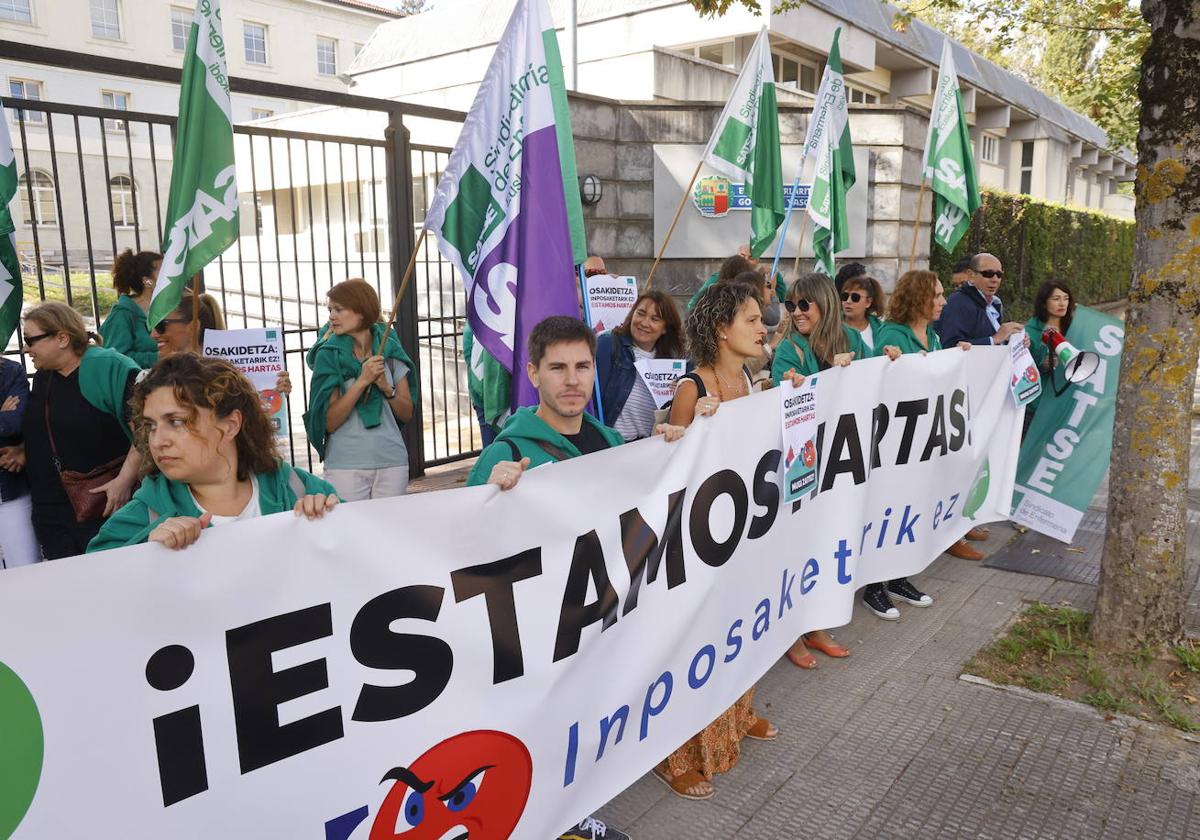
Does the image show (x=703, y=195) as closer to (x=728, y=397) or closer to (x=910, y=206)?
(x=910, y=206)

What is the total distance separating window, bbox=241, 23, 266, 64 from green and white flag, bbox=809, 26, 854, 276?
39312 millimetres

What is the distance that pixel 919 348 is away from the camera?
16.4 ft

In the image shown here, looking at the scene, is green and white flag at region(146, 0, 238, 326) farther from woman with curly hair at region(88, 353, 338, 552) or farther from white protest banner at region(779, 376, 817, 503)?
white protest banner at region(779, 376, 817, 503)

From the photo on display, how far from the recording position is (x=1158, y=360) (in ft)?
12.9

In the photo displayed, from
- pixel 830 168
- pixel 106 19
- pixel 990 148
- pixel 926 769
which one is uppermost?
pixel 106 19

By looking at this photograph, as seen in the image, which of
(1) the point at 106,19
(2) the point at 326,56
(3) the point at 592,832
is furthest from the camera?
(2) the point at 326,56

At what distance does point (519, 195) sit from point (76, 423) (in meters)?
2.11

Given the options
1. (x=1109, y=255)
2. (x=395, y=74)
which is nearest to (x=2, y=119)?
(x=395, y=74)

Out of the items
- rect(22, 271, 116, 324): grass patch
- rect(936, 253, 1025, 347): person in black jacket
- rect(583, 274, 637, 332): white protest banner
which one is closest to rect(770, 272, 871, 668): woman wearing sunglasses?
rect(583, 274, 637, 332): white protest banner

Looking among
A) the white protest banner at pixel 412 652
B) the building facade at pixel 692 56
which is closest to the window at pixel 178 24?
the building facade at pixel 692 56

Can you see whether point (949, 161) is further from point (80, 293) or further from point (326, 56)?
point (326, 56)

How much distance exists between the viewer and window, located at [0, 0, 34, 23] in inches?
1342

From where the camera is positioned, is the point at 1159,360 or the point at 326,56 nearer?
the point at 1159,360

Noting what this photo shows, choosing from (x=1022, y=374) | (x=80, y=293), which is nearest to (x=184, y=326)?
(x=1022, y=374)
